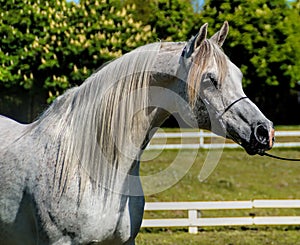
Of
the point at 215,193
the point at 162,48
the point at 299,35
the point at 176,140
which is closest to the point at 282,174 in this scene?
the point at 215,193

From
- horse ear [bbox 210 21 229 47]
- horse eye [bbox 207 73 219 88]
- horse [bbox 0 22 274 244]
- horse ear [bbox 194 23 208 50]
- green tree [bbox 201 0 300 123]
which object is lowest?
green tree [bbox 201 0 300 123]

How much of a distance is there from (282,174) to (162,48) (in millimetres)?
9802

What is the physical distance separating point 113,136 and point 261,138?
78 cm

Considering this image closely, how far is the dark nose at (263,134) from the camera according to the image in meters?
2.85

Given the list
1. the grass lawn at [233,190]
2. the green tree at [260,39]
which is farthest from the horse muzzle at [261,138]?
the green tree at [260,39]

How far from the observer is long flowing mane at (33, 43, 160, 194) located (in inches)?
120

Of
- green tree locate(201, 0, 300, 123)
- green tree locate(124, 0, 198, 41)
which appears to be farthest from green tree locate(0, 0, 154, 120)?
green tree locate(201, 0, 300, 123)

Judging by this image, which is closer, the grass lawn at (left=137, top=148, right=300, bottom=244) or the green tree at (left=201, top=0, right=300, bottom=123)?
the grass lawn at (left=137, top=148, right=300, bottom=244)

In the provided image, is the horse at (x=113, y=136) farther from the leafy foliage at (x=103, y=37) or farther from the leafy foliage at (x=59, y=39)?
the leafy foliage at (x=59, y=39)

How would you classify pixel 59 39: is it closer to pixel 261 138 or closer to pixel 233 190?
pixel 233 190

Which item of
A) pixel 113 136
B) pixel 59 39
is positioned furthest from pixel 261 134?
pixel 59 39

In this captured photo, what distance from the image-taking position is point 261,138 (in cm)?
288

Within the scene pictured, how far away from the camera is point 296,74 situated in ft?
73.1

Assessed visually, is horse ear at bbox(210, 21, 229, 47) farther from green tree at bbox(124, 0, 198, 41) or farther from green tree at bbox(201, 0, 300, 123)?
green tree at bbox(124, 0, 198, 41)
